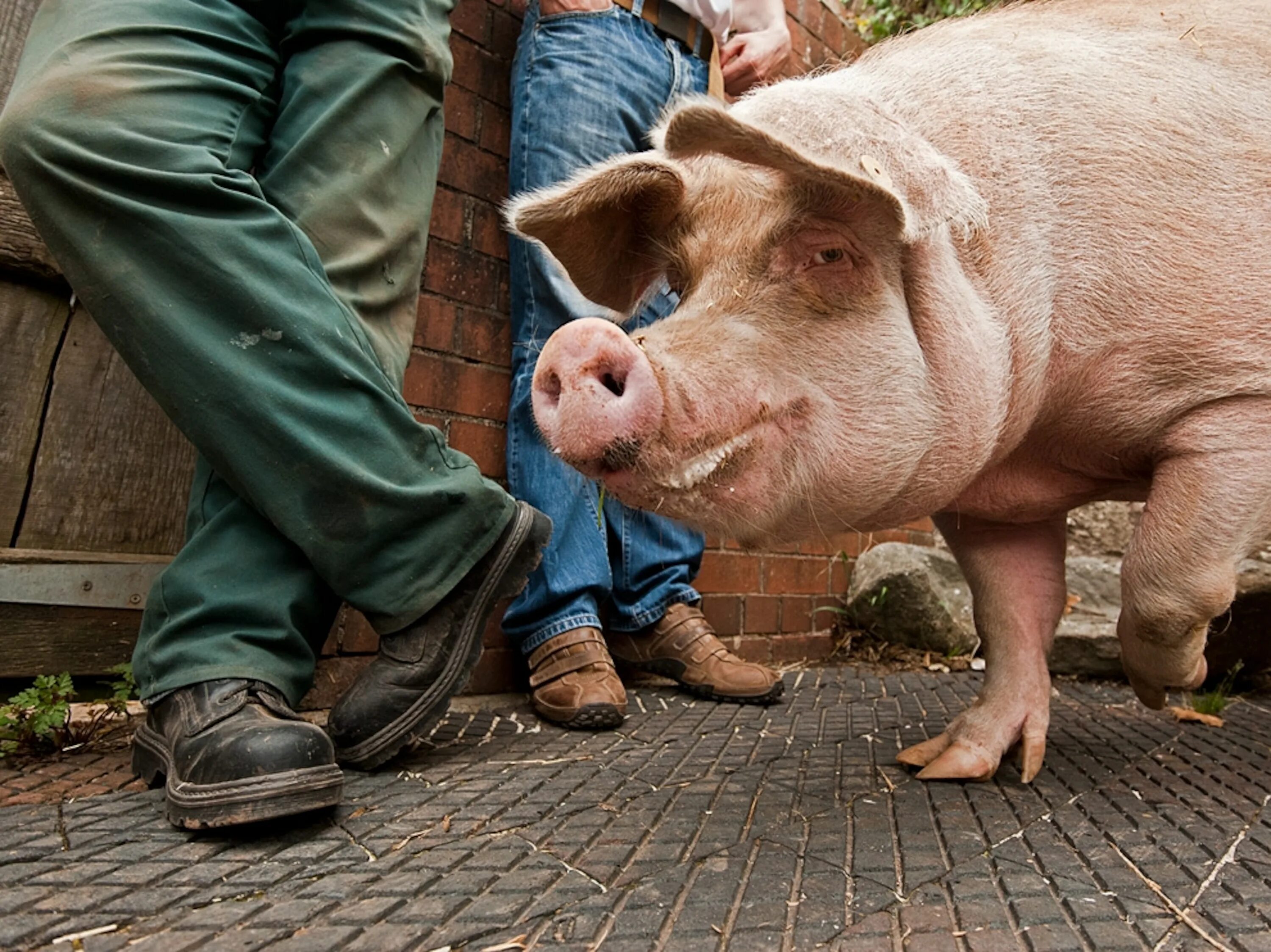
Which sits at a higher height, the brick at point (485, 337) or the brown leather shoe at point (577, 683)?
the brick at point (485, 337)

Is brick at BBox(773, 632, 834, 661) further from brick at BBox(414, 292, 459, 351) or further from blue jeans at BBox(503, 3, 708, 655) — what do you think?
brick at BBox(414, 292, 459, 351)

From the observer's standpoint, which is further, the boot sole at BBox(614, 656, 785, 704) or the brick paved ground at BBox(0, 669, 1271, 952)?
the boot sole at BBox(614, 656, 785, 704)

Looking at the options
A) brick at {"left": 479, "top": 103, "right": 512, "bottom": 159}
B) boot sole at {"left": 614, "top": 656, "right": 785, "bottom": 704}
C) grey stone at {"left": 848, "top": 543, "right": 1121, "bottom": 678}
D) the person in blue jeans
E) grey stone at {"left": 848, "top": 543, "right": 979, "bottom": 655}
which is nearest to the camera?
the person in blue jeans

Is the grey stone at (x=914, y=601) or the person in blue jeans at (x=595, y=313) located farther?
the grey stone at (x=914, y=601)

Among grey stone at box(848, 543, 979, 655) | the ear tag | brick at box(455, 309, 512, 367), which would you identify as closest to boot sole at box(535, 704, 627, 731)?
brick at box(455, 309, 512, 367)

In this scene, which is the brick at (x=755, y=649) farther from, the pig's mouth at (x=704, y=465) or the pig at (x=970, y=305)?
the pig's mouth at (x=704, y=465)

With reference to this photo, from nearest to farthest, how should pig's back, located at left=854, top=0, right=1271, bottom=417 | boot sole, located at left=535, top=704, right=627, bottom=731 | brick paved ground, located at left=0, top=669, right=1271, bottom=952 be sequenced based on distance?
1. brick paved ground, located at left=0, top=669, right=1271, bottom=952
2. pig's back, located at left=854, top=0, right=1271, bottom=417
3. boot sole, located at left=535, top=704, right=627, bottom=731

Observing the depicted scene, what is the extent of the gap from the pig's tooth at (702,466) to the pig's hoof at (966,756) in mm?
877

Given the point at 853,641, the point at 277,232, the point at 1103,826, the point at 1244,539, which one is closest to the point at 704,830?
the point at 1103,826

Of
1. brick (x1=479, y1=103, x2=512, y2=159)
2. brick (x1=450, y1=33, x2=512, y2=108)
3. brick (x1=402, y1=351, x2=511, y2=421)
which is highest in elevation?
brick (x1=450, y1=33, x2=512, y2=108)

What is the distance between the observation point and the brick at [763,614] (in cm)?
380

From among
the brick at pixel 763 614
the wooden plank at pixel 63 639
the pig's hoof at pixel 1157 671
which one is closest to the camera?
the pig's hoof at pixel 1157 671

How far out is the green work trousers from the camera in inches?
63.1

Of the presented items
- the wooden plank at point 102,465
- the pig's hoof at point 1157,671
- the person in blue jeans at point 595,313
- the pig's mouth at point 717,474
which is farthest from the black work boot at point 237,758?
the pig's hoof at point 1157,671
